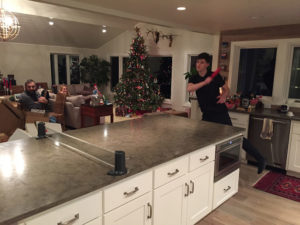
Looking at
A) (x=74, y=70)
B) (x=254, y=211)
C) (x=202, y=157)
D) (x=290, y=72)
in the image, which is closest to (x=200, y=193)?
(x=202, y=157)

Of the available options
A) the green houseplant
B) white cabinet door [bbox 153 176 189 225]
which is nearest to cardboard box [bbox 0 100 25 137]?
white cabinet door [bbox 153 176 189 225]

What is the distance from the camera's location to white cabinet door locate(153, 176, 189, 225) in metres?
1.88

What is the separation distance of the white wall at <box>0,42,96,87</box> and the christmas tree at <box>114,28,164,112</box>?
3.63 meters

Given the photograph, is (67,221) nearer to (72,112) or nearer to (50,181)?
(50,181)

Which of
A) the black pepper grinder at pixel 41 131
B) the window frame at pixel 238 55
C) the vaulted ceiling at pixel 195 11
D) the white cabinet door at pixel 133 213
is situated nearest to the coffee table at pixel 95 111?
the vaulted ceiling at pixel 195 11

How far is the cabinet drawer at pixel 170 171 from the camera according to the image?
6.00 feet

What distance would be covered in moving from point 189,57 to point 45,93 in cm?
435

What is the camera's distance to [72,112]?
595 cm

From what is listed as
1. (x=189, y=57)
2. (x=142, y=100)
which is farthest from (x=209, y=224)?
(x=189, y=57)

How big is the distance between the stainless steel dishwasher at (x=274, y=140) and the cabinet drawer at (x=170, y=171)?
232 centimetres

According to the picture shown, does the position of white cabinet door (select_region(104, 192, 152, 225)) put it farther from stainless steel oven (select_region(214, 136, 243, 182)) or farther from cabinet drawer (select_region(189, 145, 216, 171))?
stainless steel oven (select_region(214, 136, 243, 182))

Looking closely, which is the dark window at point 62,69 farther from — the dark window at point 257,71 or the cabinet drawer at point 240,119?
the cabinet drawer at point 240,119

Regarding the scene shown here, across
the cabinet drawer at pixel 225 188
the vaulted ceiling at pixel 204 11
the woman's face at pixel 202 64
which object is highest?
the vaulted ceiling at pixel 204 11

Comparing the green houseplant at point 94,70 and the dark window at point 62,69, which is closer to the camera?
the green houseplant at point 94,70
